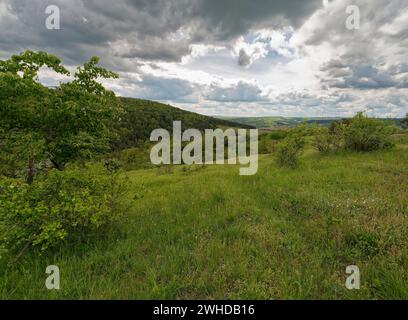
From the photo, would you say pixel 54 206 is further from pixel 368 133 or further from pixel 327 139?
pixel 368 133

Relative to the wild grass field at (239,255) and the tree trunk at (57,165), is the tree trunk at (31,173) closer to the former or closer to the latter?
the tree trunk at (57,165)

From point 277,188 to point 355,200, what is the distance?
11.1ft

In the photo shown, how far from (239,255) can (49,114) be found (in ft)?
18.7

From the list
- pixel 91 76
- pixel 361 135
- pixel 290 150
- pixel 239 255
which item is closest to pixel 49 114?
pixel 91 76

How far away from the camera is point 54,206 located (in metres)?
4.59

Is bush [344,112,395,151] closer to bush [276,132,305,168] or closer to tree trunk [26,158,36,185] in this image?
bush [276,132,305,168]

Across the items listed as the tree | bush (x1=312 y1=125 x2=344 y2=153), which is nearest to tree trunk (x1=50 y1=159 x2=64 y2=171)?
the tree

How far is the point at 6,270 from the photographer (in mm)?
4121

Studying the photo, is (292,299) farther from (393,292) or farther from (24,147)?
(24,147)

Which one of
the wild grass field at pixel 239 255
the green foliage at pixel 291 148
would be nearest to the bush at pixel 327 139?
the green foliage at pixel 291 148

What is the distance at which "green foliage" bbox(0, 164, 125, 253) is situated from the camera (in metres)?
4.15

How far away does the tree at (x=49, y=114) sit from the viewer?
15.4ft
